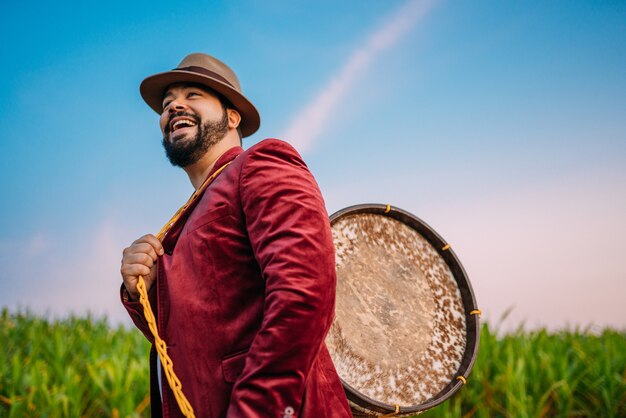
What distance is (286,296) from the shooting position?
49.5 inches

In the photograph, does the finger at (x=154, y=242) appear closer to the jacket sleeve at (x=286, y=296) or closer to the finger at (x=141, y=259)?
the finger at (x=141, y=259)

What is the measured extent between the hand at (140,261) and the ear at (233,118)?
727 mm

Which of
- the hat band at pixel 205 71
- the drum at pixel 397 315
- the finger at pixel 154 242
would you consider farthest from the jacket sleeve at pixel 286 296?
the hat band at pixel 205 71

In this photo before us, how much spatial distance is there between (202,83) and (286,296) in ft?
4.30

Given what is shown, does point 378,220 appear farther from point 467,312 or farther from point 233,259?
point 233,259

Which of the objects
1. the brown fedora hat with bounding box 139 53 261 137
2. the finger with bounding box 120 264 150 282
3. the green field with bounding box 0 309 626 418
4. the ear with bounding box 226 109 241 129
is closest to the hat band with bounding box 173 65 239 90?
the brown fedora hat with bounding box 139 53 261 137

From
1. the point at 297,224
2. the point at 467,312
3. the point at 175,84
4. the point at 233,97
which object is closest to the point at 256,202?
the point at 297,224

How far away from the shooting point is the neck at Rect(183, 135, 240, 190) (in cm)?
208

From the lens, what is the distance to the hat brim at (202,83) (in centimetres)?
218

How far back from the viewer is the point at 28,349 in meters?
5.30

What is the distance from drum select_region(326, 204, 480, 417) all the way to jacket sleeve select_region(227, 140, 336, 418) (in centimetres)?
65

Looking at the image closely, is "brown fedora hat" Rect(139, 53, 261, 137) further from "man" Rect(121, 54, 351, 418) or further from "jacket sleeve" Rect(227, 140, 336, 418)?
"jacket sleeve" Rect(227, 140, 336, 418)

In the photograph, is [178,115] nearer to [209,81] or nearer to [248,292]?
[209,81]

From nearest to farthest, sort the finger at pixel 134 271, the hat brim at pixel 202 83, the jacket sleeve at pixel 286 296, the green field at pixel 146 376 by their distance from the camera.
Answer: the jacket sleeve at pixel 286 296, the finger at pixel 134 271, the hat brim at pixel 202 83, the green field at pixel 146 376
